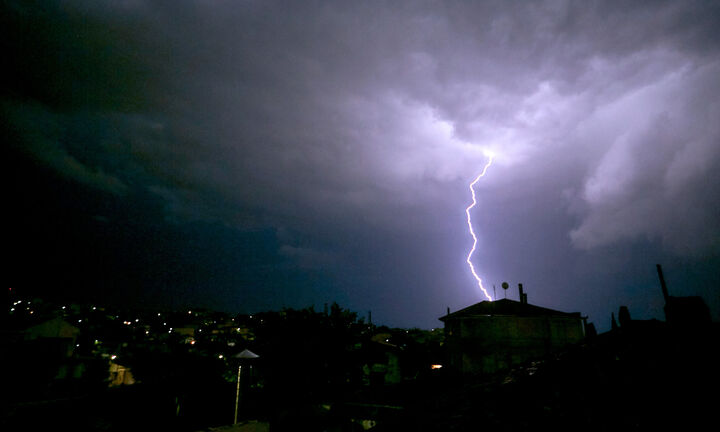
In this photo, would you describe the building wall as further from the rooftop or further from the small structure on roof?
the rooftop

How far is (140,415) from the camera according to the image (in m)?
17.2

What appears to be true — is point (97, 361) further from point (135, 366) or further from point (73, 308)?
point (73, 308)

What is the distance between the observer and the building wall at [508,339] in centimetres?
2977

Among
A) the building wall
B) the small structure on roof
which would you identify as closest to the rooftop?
the small structure on roof

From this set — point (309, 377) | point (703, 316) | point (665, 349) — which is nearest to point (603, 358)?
point (665, 349)

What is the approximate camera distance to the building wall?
29.8m

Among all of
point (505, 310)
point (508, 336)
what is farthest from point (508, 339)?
point (505, 310)

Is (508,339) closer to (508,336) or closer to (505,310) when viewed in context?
(508,336)

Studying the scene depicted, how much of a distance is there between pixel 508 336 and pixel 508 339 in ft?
0.93

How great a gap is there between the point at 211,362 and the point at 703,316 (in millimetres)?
25320

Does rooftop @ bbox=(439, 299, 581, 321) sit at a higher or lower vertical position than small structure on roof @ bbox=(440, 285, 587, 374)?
higher

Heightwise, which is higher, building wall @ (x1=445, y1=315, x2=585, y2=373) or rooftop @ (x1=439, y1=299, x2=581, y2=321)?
rooftop @ (x1=439, y1=299, x2=581, y2=321)

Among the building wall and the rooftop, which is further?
the rooftop

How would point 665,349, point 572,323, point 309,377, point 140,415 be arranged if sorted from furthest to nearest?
point 572,323 < point 140,415 < point 309,377 < point 665,349
